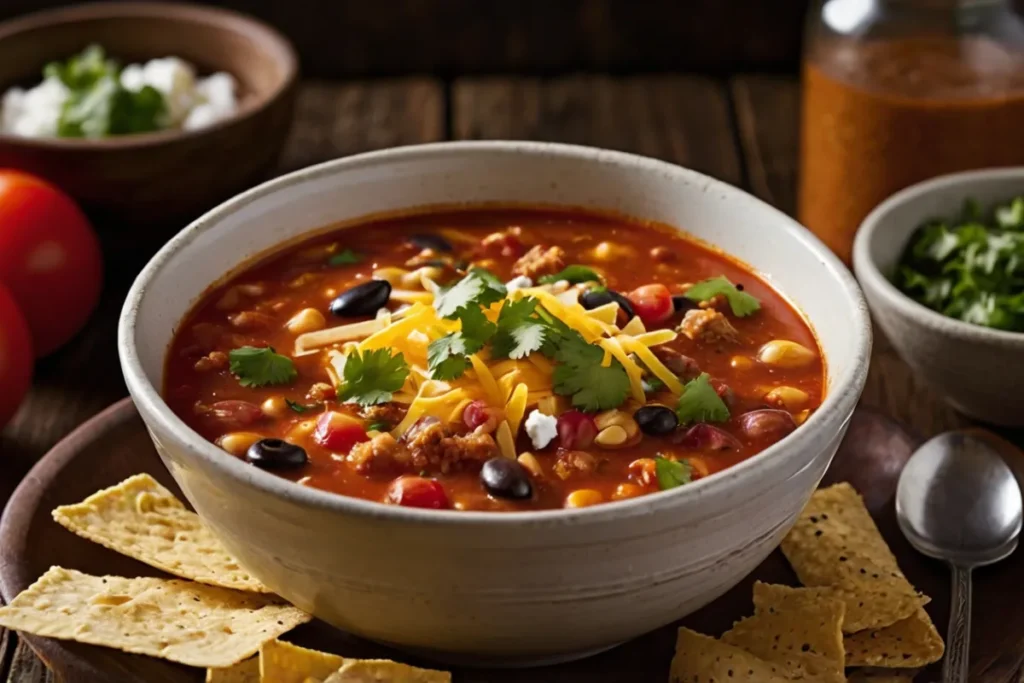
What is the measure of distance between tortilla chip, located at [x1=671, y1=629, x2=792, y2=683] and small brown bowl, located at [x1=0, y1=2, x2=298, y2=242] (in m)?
2.57

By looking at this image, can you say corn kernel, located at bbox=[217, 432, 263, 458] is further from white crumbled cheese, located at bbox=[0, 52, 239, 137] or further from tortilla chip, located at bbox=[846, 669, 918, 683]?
white crumbled cheese, located at bbox=[0, 52, 239, 137]

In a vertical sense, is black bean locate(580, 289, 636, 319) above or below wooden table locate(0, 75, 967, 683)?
above

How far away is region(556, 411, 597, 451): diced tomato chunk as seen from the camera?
8.70ft

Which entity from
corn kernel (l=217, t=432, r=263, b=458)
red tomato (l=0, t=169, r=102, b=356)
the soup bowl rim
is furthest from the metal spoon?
red tomato (l=0, t=169, r=102, b=356)

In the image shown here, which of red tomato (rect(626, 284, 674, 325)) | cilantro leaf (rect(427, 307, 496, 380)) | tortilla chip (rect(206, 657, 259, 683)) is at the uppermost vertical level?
cilantro leaf (rect(427, 307, 496, 380))

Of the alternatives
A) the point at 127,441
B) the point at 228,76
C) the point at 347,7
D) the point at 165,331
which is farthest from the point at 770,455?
the point at 347,7

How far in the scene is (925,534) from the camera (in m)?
2.97

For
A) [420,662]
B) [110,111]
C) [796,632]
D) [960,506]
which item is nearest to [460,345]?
[420,662]

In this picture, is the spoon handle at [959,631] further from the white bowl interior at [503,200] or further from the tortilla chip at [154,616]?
the tortilla chip at [154,616]

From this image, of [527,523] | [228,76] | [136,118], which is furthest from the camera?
[228,76]

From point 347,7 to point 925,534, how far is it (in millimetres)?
4203

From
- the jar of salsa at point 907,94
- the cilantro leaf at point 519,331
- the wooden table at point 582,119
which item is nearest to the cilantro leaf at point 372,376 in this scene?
the cilantro leaf at point 519,331

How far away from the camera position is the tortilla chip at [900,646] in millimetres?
2590

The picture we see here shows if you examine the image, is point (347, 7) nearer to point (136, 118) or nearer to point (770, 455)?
point (136, 118)
